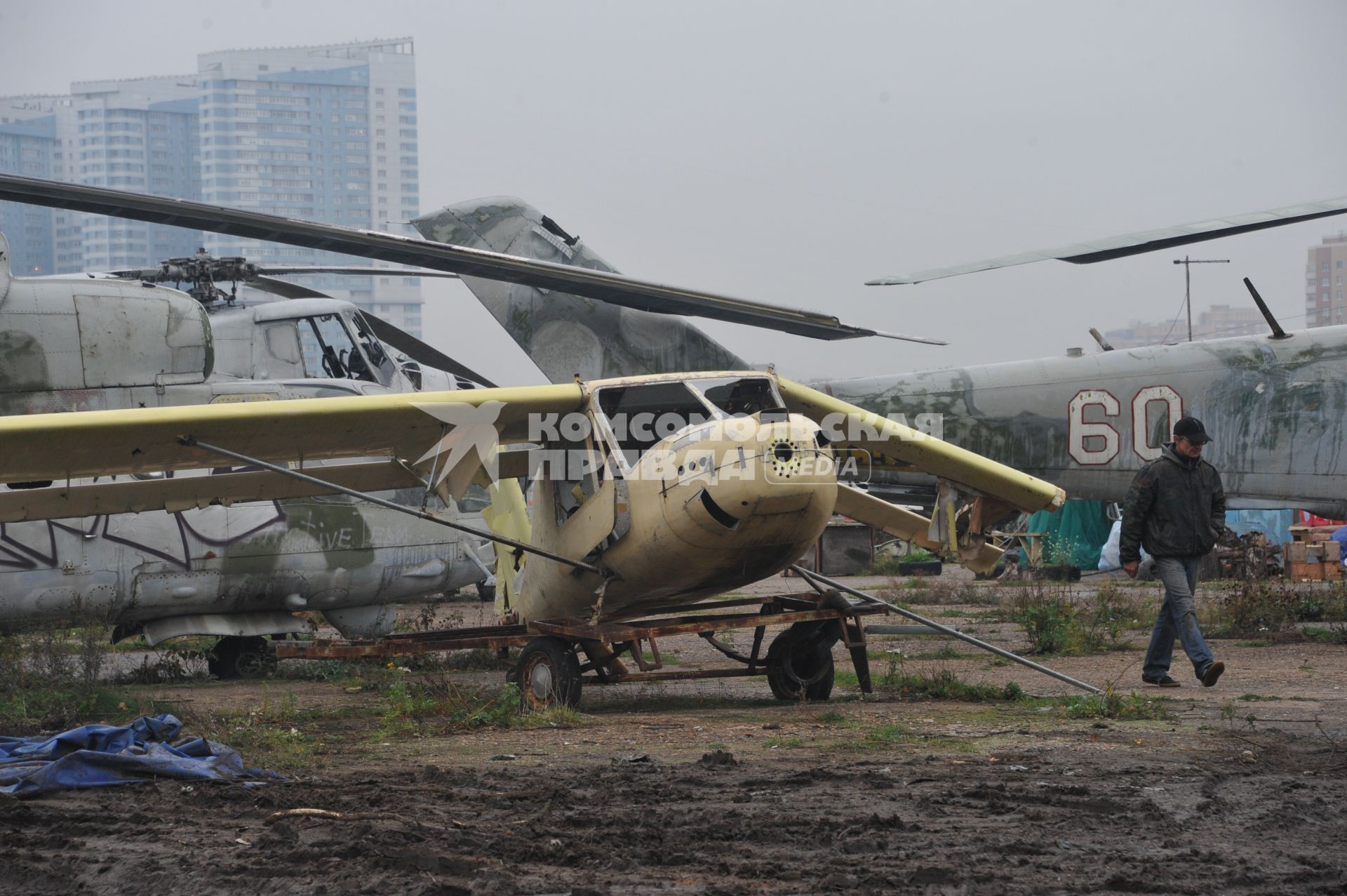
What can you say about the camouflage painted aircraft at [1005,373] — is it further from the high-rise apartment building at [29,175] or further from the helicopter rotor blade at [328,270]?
the high-rise apartment building at [29,175]

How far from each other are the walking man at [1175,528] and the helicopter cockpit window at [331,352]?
940 cm

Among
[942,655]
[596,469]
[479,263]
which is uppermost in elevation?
[479,263]

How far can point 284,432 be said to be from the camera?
9422mm

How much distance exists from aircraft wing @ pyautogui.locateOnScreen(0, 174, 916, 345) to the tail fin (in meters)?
0.47

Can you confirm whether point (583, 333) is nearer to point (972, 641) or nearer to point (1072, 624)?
point (1072, 624)

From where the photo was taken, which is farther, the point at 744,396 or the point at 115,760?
the point at 744,396

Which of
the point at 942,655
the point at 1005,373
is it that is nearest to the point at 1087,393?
the point at 1005,373

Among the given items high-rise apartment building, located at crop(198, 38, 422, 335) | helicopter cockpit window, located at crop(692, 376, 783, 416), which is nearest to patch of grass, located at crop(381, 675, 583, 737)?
helicopter cockpit window, located at crop(692, 376, 783, 416)

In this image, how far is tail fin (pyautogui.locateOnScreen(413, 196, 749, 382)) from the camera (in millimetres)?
15992

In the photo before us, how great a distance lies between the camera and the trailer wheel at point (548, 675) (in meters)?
9.79

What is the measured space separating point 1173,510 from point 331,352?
10.0 meters

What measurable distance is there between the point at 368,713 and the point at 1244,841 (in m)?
6.89

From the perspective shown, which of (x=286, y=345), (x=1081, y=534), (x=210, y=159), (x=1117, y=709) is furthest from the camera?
(x=210, y=159)

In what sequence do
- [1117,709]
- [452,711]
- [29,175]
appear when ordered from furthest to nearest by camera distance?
[29,175] → [452,711] → [1117,709]
